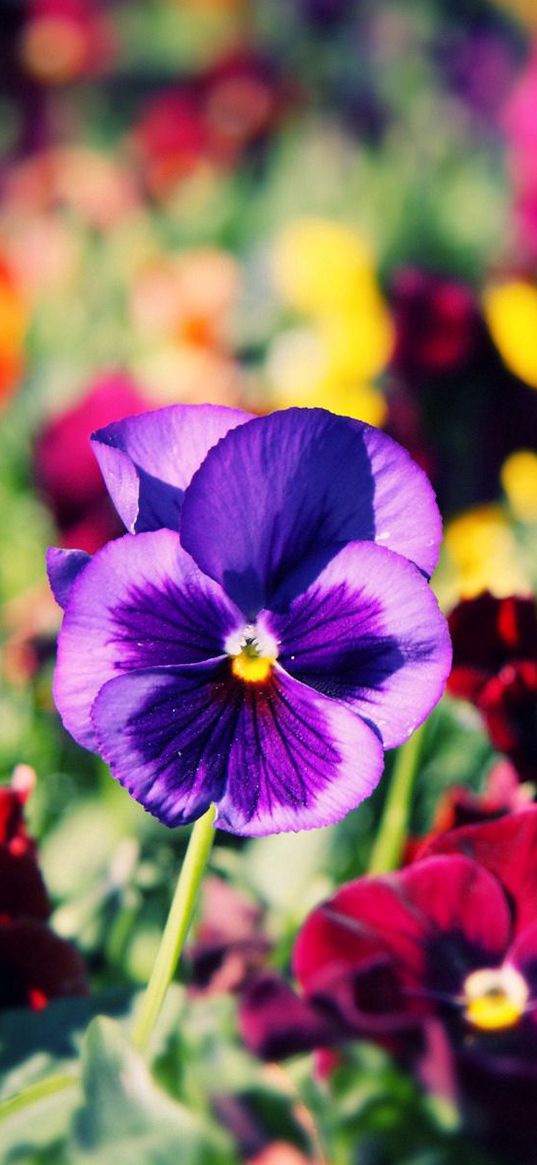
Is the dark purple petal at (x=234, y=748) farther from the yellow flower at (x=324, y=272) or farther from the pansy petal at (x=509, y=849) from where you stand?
the yellow flower at (x=324, y=272)

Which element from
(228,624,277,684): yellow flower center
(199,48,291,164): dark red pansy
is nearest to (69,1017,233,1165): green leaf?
(228,624,277,684): yellow flower center

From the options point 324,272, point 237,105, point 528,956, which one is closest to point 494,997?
point 528,956

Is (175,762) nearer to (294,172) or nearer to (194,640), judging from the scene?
(194,640)

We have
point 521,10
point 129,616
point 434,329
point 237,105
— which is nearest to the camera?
point 129,616

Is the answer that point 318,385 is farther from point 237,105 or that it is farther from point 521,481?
point 237,105

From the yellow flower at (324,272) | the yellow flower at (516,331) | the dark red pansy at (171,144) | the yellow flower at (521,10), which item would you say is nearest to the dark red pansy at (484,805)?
the yellow flower at (516,331)

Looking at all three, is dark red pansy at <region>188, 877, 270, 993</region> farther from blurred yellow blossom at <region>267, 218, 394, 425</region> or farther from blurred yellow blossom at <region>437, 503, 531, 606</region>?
blurred yellow blossom at <region>267, 218, 394, 425</region>

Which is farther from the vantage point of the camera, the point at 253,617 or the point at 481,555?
the point at 481,555
